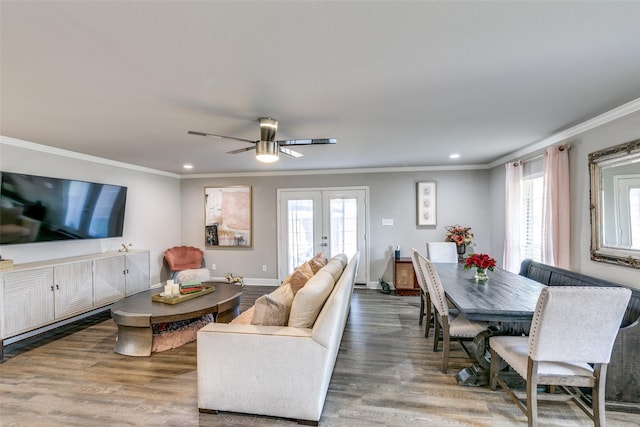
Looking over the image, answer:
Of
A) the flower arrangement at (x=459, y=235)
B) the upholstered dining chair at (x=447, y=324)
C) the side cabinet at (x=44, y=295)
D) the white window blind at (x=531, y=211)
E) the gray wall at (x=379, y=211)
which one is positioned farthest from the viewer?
the gray wall at (x=379, y=211)

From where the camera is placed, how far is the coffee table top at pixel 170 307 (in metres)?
2.96

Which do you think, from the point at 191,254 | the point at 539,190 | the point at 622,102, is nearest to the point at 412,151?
the point at 539,190

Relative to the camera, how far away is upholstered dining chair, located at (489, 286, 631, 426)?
175 centimetres

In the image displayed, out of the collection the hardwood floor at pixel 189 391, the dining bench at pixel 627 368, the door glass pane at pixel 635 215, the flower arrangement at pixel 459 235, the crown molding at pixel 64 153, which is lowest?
the hardwood floor at pixel 189 391

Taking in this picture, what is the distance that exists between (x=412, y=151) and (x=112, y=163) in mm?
4849

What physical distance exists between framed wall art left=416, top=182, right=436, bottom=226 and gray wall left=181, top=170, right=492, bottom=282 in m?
0.10

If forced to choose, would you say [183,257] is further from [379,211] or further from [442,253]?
[442,253]

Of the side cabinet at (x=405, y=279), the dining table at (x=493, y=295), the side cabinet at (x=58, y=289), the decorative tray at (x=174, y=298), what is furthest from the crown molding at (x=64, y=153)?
the dining table at (x=493, y=295)

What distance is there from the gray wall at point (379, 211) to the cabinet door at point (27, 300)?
3047 millimetres

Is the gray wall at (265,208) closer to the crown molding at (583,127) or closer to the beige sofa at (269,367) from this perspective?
the crown molding at (583,127)

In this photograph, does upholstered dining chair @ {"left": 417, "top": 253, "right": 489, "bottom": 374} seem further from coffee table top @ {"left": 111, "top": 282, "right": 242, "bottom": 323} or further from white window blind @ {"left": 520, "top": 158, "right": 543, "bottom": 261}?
coffee table top @ {"left": 111, "top": 282, "right": 242, "bottom": 323}

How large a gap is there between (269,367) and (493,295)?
201 cm

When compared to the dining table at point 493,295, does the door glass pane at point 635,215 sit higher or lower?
higher

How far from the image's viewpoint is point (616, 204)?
266 cm
